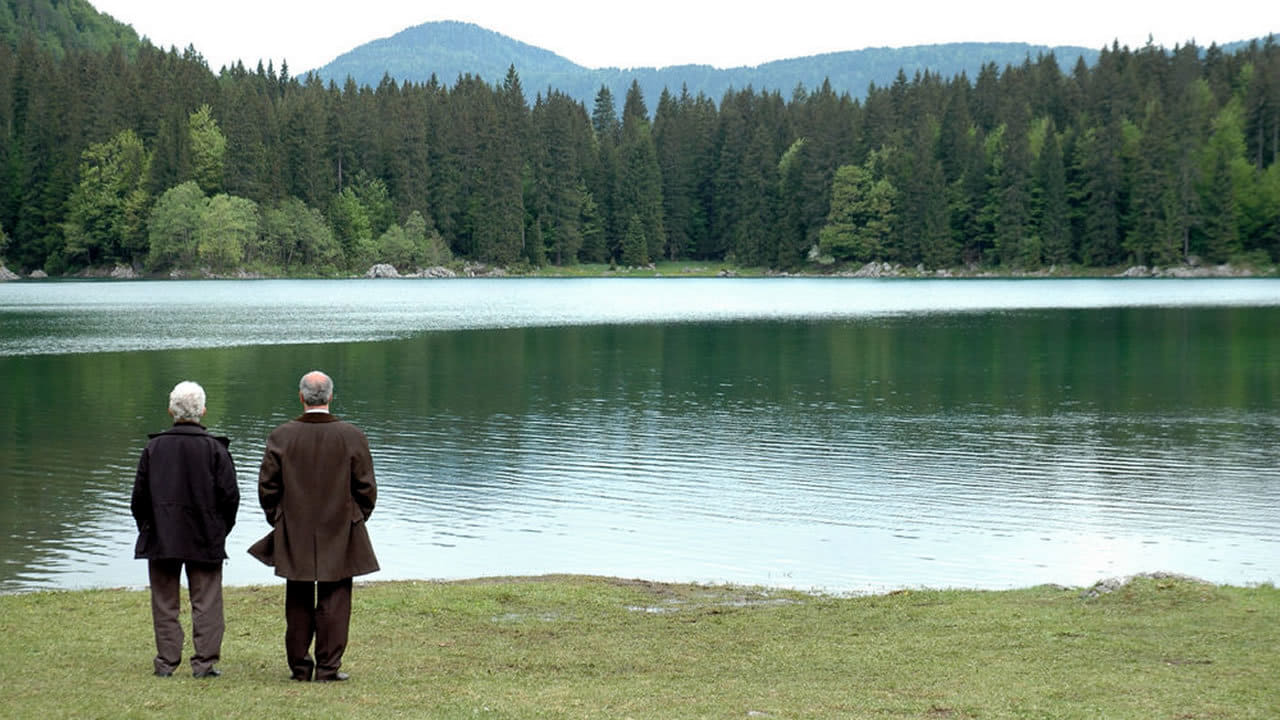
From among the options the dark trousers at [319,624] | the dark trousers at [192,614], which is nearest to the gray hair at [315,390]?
the dark trousers at [319,624]

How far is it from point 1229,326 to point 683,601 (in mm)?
61365

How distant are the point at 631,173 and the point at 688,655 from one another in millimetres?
173154

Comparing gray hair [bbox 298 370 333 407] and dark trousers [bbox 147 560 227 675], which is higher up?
Answer: gray hair [bbox 298 370 333 407]

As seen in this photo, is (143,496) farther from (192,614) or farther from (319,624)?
(319,624)

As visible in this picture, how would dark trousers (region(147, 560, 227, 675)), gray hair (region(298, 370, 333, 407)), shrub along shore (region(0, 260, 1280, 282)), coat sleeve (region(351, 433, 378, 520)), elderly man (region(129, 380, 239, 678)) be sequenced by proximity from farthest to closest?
shrub along shore (region(0, 260, 1280, 282))
dark trousers (region(147, 560, 227, 675))
elderly man (region(129, 380, 239, 678))
coat sleeve (region(351, 433, 378, 520))
gray hair (region(298, 370, 333, 407))

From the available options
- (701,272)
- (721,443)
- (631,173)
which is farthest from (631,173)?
(721,443)

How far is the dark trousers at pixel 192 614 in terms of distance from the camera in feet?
32.0

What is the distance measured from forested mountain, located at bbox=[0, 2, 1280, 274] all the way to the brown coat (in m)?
142

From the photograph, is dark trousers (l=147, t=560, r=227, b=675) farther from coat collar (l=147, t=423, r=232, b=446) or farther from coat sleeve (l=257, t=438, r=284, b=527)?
coat collar (l=147, t=423, r=232, b=446)

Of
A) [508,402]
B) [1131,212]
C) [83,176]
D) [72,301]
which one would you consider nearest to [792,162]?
[1131,212]

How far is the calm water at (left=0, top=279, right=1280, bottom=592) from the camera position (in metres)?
19.6

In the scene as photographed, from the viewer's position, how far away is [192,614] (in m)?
9.76

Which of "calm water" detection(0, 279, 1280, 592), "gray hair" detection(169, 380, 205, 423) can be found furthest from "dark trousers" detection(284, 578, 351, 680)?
"calm water" detection(0, 279, 1280, 592)

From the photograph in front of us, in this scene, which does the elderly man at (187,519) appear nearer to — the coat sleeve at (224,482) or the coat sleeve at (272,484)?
the coat sleeve at (224,482)
